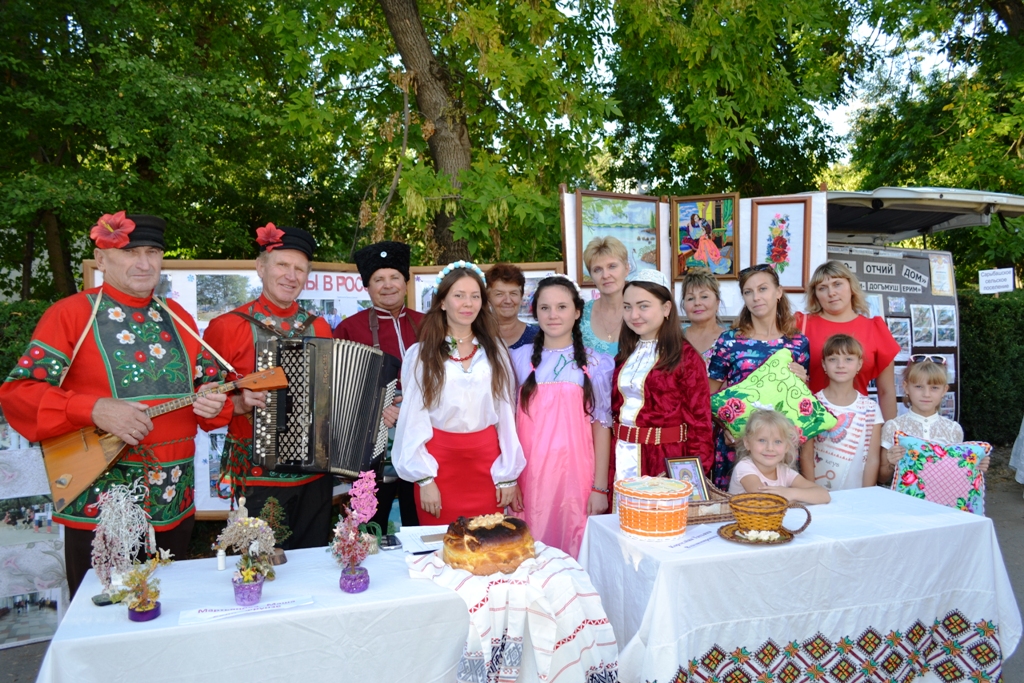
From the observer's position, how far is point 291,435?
9.55ft

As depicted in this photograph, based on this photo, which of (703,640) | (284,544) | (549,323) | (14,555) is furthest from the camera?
(14,555)

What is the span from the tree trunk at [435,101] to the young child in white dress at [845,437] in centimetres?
375

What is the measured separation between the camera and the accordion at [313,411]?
2896 millimetres

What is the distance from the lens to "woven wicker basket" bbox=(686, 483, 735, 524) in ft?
9.62

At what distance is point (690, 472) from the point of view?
3.12m

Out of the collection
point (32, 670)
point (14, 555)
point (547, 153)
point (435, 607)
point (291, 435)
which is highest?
point (547, 153)

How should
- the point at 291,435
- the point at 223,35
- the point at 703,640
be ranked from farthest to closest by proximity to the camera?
the point at 223,35 → the point at 291,435 → the point at 703,640

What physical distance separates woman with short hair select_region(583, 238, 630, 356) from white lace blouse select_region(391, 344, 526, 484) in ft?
2.51

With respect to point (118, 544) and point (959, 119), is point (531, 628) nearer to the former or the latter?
point (118, 544)

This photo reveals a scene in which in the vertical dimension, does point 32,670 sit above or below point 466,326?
below

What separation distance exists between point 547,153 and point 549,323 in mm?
4198

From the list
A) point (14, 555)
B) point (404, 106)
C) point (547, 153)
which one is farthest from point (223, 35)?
point (14, 555)

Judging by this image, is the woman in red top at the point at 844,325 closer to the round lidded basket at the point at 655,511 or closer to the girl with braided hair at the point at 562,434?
the girl with braided hair at the point at 562,434

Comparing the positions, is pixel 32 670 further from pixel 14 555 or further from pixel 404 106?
pixel 404 106
